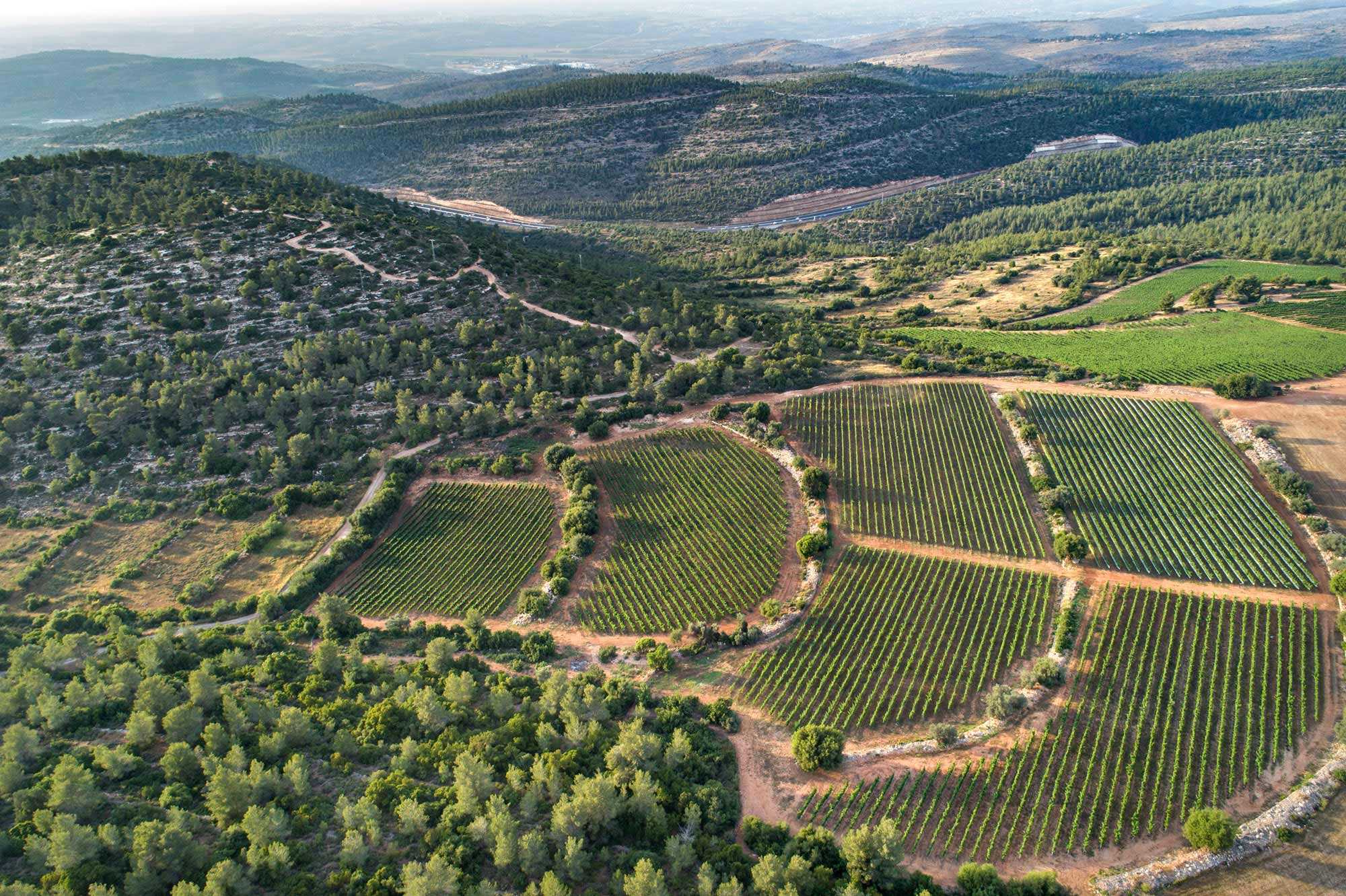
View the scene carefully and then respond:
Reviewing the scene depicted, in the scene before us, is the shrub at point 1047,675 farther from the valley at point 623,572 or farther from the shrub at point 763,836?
the shrub at point 763,836

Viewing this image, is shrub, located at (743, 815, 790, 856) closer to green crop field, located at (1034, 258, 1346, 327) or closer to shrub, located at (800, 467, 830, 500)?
shrub, located at (800, 467, 830, 500)

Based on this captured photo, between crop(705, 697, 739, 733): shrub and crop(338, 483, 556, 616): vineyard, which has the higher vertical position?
crop(338, 483, 556, 616): vineyard

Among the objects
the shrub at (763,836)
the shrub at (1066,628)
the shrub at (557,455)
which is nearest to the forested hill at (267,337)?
the shrub at (557,455)

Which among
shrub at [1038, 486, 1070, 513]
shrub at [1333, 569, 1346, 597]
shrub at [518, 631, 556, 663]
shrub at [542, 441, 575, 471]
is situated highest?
shrub at [542, 441, 575, 471]

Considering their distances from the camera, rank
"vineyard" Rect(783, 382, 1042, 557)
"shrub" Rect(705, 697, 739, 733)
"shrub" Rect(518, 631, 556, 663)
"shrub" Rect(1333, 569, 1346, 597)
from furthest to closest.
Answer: "vineyard" Rect(783, 382, 1042, 557), "shrub" Rect(1333, 569, 1346, 597), "shrub" Rect(518, 631, 556, 663), "shrub" Rect(705, 697, 739, 733)

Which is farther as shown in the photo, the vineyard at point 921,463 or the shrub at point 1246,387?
the shrub at point 1246,387

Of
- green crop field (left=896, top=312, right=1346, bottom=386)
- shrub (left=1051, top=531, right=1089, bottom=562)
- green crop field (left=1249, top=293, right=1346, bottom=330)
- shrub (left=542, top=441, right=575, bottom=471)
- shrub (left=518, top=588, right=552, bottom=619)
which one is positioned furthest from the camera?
green crop field (left=1249, top=293, right=1346, bottom=330)

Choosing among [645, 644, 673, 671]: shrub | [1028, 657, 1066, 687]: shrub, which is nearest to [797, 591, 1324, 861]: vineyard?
[1028, 657, 1066, 687]: shrub
